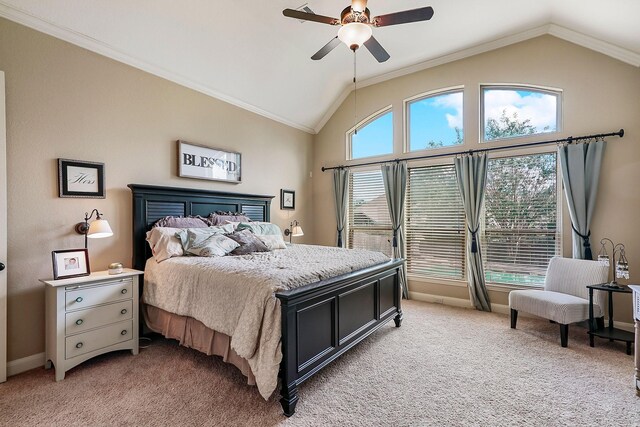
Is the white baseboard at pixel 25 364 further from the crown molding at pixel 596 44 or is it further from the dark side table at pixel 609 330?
the crown molding at pixel 596 44

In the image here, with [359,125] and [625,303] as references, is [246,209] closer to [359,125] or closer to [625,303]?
[359,125]

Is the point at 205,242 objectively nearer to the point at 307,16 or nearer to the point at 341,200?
the point at 307,16

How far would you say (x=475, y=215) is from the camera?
4188 mm

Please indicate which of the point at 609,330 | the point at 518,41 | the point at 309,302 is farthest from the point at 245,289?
the point at 518,41

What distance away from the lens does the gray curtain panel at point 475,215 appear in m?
4.15

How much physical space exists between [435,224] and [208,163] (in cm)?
355

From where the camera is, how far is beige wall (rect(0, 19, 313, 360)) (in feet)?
8.41

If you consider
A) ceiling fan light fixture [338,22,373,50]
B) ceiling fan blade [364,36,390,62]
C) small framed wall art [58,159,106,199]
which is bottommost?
small framed wall art [58,159,106,199]

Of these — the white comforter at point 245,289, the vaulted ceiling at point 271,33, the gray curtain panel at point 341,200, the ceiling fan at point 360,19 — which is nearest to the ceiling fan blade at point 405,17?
the ceiling fan at point 360,19

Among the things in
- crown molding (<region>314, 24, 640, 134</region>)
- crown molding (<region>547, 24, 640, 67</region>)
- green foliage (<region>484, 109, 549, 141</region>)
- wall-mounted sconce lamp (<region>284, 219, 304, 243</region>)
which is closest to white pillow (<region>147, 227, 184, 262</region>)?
wall-mounted sconce lamp (<region>284, 219, 304, 243</region>)

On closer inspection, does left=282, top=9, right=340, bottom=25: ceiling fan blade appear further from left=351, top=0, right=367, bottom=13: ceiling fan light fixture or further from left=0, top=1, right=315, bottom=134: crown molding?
left=0, top=1, right=315, bottom=134: crown molding

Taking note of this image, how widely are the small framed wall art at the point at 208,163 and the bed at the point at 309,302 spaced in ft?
0.89

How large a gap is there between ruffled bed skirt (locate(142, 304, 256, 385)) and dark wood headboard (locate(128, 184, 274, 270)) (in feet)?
1.97

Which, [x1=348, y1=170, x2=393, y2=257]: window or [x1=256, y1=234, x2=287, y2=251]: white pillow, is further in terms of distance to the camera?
[x1=348, y1=170, x2=393, y2=257]: window
